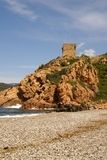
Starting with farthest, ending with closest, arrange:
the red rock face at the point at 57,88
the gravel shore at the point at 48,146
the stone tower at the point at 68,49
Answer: the stone tower at the point at 68,49
the red rock face at the point at 57,88
the gravel shore at the point at 48,146

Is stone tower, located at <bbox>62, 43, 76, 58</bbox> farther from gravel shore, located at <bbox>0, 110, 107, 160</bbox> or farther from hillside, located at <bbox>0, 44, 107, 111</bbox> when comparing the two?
gravel shore, located at <bbox>0, 110, 107, 160</bbox>

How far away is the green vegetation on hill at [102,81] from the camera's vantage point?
482ft

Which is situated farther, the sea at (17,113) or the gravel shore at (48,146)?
the sea at (17,113)

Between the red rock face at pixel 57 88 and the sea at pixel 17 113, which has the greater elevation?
the red rock face at pixel 57 88

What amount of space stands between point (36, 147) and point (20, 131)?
11.5 meters

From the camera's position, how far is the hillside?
135250mm

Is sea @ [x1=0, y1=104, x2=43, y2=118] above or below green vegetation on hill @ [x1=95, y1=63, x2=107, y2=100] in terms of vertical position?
below

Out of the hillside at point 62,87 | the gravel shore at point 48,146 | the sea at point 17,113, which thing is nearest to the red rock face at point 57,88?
the hillside at point 62,87

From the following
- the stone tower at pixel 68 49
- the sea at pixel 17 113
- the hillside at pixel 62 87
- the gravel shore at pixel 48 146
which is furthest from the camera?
the stone tower at pixel 68 49

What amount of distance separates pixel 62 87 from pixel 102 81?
26948 mm

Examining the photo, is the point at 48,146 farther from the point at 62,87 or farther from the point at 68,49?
the point at 68,49

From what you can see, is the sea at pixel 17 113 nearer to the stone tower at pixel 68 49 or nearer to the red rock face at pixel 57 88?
the red rock face at pixel 57 88

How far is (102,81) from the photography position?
15888cm

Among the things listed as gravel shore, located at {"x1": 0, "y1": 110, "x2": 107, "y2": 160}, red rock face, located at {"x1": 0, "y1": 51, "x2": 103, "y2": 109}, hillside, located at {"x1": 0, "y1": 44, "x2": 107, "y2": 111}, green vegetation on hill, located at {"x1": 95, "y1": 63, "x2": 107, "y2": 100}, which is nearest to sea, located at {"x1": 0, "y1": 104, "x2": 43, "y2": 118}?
red rock face, located at {"x1": 0, "y1": 51, "x2": 103, "y2": 109}
